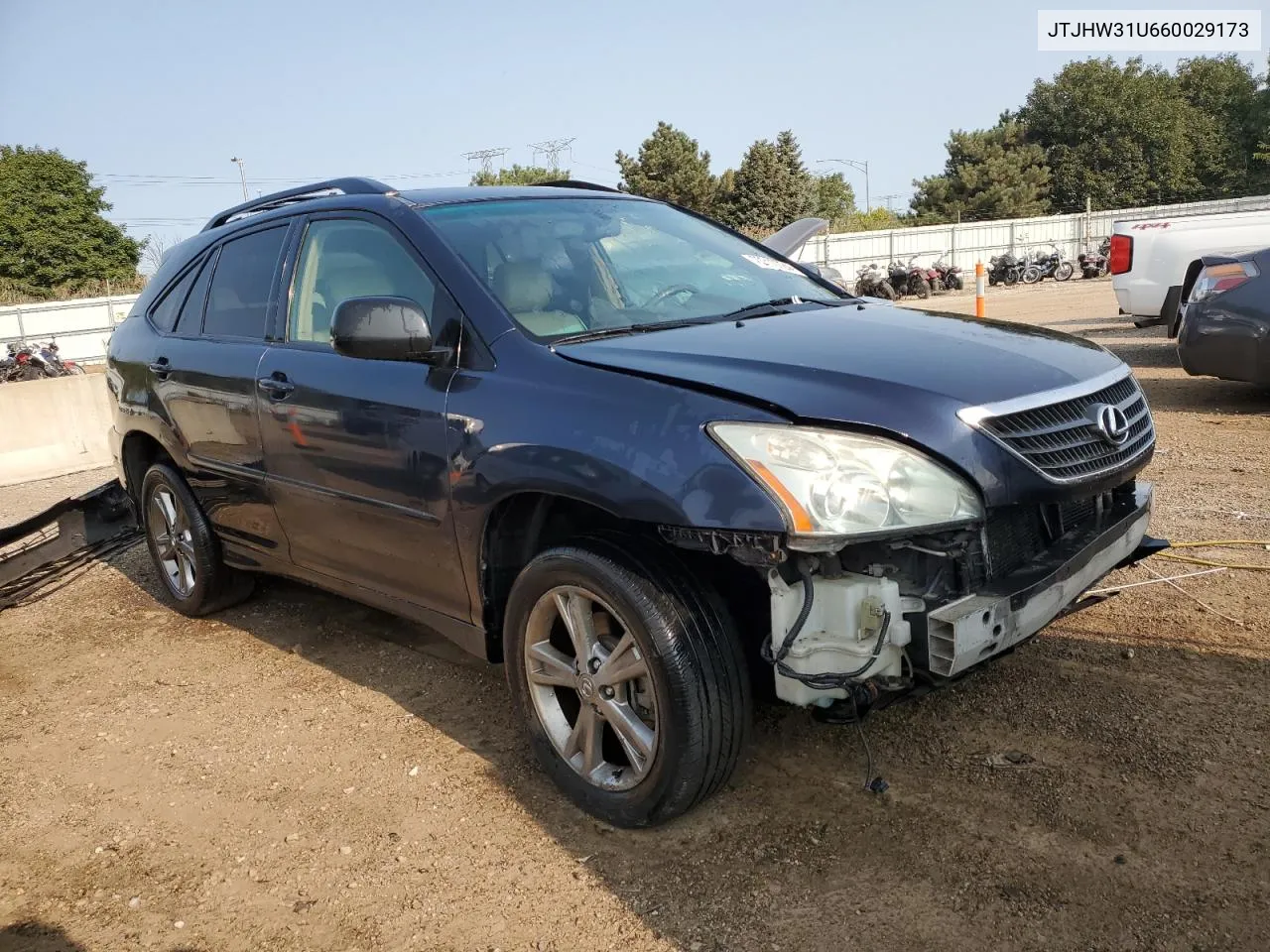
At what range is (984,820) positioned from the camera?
9.25 feet

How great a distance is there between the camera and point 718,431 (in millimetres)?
2570

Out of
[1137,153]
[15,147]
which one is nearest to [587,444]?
[15,147]

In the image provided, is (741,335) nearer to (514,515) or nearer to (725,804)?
(514,515)

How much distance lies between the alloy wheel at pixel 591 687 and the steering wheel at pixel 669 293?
3.62 feet

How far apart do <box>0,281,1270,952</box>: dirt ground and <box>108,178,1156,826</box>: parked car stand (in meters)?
0.29

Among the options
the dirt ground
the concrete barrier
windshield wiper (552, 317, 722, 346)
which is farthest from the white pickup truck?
the concrete barrier

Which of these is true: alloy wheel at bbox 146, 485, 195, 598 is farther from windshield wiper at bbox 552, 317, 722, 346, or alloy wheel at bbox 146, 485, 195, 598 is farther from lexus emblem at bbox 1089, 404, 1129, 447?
lexus emblem at bbox 1089, 404, 1129, 447

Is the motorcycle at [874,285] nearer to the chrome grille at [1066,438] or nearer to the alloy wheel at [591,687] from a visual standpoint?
the chrome grille at [1066,438]

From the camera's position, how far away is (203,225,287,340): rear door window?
427 cm

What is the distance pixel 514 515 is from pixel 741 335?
878 millimetres

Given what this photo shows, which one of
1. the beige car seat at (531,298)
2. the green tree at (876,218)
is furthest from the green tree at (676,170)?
the beige car seat at (531,298)

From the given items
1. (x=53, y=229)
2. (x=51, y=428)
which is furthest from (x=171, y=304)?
(x=53, y=229)

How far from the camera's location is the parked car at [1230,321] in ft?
24.3

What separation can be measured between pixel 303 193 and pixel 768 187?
58.3m
